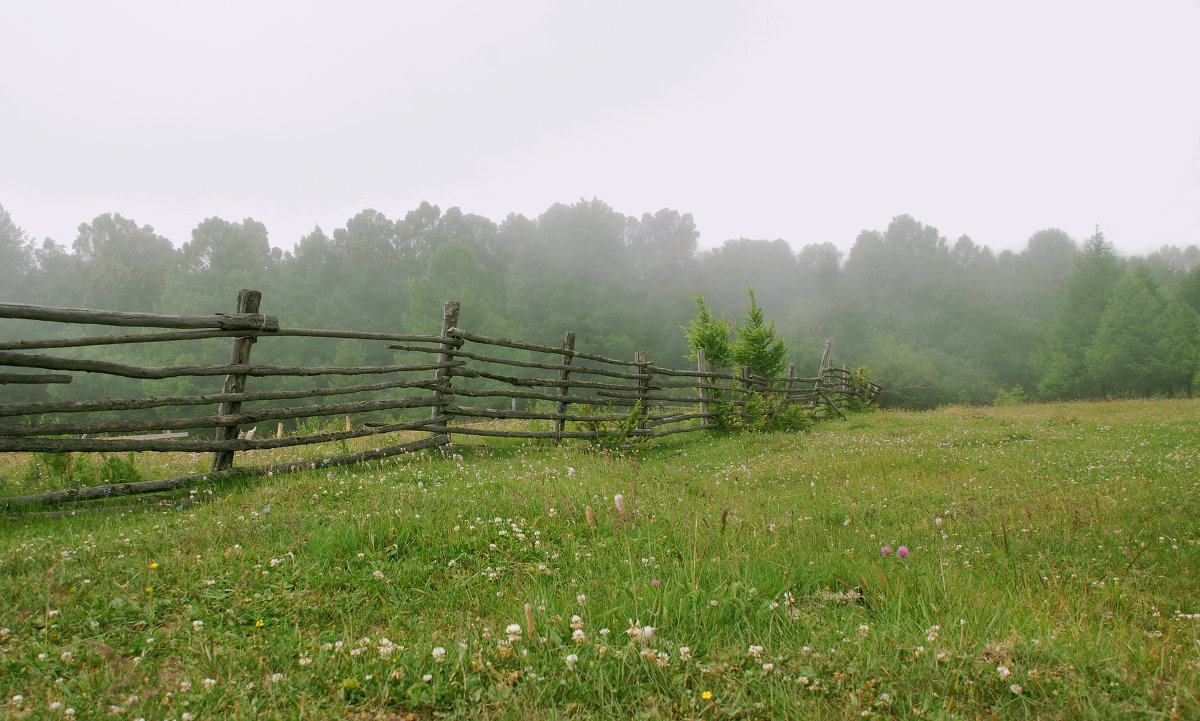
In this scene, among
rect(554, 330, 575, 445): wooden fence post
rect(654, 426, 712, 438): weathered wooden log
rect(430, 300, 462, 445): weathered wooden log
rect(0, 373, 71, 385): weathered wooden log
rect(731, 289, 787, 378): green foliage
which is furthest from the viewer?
rect(731, 289, 787, 378): green foliage

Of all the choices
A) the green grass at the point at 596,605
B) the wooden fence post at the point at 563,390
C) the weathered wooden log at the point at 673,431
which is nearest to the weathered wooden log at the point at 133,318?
the green grass at the point at 596,605

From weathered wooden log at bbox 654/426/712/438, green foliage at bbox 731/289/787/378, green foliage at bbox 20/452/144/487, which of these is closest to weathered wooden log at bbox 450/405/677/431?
weathered wooden log at bbox 654/426/712/438

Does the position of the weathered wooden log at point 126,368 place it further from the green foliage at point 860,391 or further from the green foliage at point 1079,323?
the green foliage at point 1079,323

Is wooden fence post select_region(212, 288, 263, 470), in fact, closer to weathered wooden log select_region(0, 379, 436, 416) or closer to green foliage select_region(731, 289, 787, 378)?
weathered wooden log select_region(0, 379, 436, 416)

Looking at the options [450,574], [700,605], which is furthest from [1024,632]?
[450,574]

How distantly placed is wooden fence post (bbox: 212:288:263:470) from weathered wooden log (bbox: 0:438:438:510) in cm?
26

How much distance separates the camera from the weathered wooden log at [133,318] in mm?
4363

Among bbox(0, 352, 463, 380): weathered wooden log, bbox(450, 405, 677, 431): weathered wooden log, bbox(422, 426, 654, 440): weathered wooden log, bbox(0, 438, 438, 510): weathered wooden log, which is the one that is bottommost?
bbox(0, 438, 438, 510): weathered wooden log

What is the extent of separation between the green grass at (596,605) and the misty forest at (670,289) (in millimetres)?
39179

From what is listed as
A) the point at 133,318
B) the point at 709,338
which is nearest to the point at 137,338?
the point at 133,318

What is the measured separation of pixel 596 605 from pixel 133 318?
17.1 ft

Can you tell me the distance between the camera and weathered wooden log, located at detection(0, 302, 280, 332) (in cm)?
436

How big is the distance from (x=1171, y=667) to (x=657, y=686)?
70.2 inches

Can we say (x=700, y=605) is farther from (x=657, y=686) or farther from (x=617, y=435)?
(x=617, y=435)
